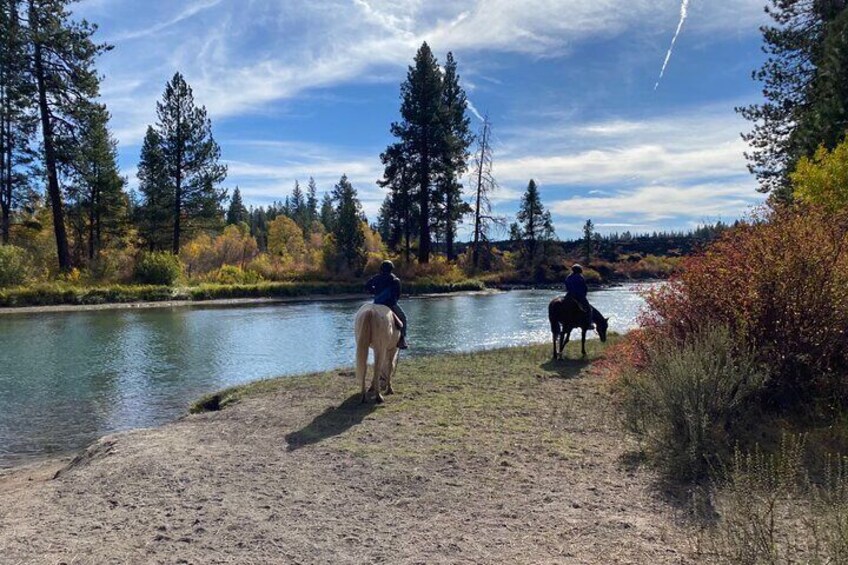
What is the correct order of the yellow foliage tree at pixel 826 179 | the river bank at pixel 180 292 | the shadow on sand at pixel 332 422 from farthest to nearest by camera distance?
1. the river bank at pixel 180 292
2. the yellow foliage tree at pixel 826 179
3. the shadow on sand at pixel 332 422

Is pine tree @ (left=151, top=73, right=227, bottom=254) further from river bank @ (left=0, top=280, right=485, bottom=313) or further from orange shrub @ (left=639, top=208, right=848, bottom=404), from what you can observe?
orange shrub @ (left=639, top=208, right=848, bottom=404)

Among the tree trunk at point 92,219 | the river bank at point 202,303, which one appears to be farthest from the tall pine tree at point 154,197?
the river bank at point 202,303

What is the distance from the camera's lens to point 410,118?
4678 centimetres

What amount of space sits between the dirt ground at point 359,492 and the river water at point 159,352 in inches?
98.5

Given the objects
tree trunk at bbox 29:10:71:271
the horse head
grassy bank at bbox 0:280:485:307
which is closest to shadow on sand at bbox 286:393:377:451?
the horse head

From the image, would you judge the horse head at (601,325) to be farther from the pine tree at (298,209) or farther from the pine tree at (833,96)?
the pine tree at (298,209)

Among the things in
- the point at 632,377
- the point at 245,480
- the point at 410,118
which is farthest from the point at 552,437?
the point at 410,118

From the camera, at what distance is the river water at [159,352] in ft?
30.5

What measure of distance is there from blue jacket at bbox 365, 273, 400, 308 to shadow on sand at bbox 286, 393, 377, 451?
1591mm

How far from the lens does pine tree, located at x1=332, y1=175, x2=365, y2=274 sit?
140ft

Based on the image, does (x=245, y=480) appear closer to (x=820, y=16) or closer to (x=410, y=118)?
(x=820, y=16)

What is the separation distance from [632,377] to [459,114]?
45935 mm

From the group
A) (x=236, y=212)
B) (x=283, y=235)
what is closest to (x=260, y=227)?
(x=236, y=212)

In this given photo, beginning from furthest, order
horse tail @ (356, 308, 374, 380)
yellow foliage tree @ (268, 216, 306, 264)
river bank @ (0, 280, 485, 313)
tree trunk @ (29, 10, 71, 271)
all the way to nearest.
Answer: yellow foliage tree @ (268, 216, 306, 264)
tree trunk @ (29, 10, 71, 271)
river bank @ (0, 280, 485, 313)
horse tail @ (356, 308, 374, 380)
